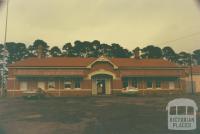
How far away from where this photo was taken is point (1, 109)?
1579cm

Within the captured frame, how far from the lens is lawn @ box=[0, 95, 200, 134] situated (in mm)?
10125

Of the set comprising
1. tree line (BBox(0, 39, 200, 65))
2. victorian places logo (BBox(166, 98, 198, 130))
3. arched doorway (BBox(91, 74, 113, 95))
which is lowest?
victorian places logo (BBox(166, 98, 198, 130))

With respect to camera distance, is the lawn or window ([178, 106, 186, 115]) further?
the lawn

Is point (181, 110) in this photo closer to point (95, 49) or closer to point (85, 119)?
point (85, 119)

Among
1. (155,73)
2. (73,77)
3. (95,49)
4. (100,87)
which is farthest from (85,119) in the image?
(155,73)

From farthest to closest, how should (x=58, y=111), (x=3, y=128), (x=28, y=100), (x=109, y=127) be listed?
(x=28, y=100) < (x=58, y=111) < (x=3, y=128) < (x=109, y=127)

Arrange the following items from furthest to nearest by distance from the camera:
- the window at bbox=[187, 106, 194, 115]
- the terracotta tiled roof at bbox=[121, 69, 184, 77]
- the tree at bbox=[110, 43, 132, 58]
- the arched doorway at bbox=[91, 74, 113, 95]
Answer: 1. the terracotta tiled roof at bbox=[121, 69, 184, 77]
2. the arched doorway at bbox=[91, 74, 113, 95]
3. the tree at bbox=[110, 43, 132, 58]
4. the window at bbox=[187, 106, 194, 115]

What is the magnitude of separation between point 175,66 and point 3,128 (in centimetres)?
1223

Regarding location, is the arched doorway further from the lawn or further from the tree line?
the tree line

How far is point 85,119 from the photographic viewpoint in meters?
12.7

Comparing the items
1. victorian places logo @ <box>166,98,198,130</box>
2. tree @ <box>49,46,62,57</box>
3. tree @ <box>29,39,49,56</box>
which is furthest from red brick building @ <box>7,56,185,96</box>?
victorian places logo @ <box>166,98,198,130</box>

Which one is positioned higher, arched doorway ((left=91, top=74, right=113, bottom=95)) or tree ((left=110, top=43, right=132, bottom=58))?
tree ((left=110, top=43, right=132, bottom=58))

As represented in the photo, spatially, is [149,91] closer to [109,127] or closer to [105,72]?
[109,127]

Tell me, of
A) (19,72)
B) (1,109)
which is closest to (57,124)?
(1,109)
